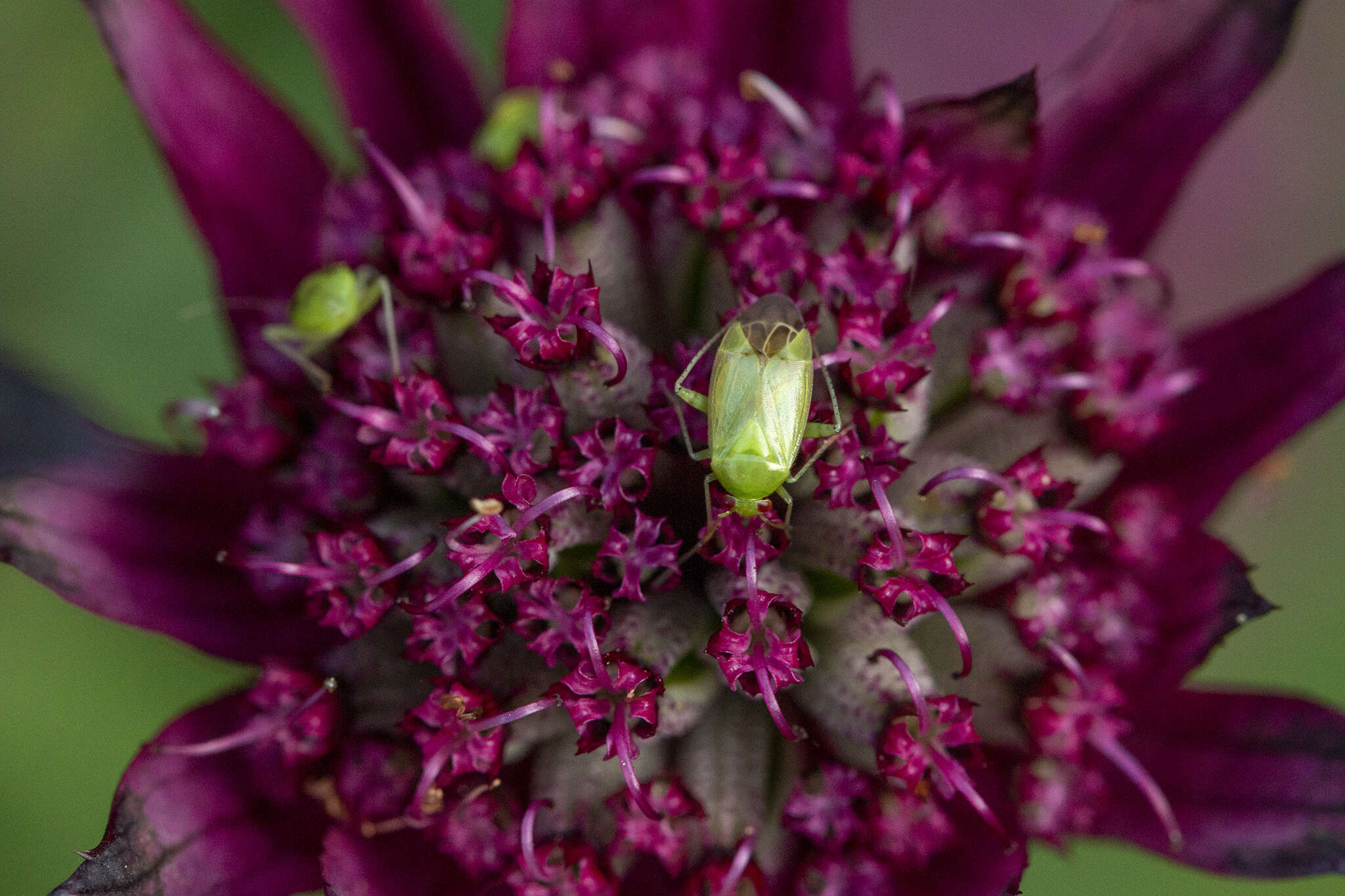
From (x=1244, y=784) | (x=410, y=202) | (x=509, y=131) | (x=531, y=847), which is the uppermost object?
(x=509, y=131)

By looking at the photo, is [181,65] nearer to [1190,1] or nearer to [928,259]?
[928,259]

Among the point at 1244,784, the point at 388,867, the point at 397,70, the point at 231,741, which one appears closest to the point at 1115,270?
the point at 1244,784

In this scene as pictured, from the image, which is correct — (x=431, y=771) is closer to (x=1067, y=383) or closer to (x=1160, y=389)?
(x=1067, y=383)

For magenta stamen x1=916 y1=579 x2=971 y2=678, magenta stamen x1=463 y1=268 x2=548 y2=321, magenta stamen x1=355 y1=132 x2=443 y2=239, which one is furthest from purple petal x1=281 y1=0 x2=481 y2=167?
magenta stamen x1=916 y1=579 x2=971 y2=678

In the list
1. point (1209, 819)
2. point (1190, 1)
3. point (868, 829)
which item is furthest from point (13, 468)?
point (1190, 1)

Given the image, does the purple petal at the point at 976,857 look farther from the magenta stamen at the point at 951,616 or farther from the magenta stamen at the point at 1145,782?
the magenta stamen at the point at 951,616

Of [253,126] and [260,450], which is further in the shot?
[253,126]

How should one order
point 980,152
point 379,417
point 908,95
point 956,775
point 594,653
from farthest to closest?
point 908,95 → point 980,152 → point 379,417 → point 956,775 → point 594,653
